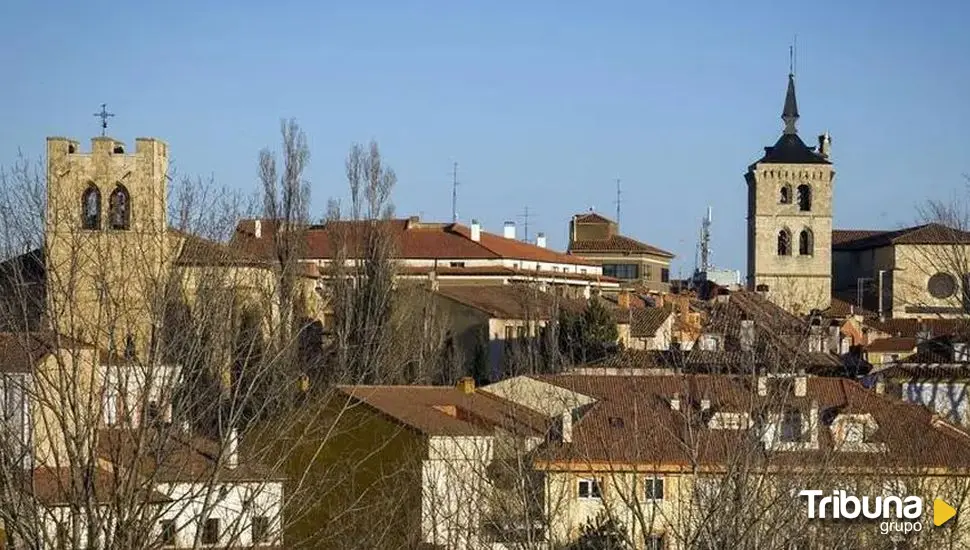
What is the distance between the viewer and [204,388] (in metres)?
17.1

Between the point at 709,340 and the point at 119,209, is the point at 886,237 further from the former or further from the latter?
the point at 119,209

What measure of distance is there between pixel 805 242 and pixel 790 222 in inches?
48.9

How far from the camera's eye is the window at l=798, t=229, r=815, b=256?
310ft

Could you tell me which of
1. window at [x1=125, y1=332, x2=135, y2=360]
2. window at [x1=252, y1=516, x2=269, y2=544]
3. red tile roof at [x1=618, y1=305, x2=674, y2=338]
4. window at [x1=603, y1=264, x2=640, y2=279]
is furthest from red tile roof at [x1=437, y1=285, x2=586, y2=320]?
window at [x1=252, y1=516, x2=269, y2=544]

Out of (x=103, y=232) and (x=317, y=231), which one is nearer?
(x=103, y=232)

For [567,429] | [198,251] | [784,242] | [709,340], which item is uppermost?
[784,242]

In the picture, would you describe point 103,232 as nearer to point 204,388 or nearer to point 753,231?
point 204,388

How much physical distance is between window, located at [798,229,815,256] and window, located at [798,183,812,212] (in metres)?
1.42

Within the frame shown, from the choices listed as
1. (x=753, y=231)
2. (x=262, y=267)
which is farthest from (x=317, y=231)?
(x=262, y=267)

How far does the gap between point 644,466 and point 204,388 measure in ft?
32.8

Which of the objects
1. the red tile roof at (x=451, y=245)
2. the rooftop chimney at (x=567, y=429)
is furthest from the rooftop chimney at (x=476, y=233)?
the rooftop chimney at (x=567, y=429)

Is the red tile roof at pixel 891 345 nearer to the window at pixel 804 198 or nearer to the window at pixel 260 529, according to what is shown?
the window at pixel 804 198

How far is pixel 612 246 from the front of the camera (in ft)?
312

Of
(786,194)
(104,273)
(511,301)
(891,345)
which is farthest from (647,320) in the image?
(104,273)
